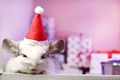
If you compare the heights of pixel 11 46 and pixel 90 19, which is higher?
pixel 90 19

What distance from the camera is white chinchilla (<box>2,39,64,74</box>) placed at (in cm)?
87

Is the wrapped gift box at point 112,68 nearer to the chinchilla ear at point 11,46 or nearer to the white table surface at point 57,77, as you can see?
the white table surface at point 57,77

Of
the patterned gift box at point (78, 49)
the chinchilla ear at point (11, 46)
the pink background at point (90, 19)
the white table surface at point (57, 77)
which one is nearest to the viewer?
the white table surface at point (57, 77)

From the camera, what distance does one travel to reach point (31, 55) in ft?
2.89

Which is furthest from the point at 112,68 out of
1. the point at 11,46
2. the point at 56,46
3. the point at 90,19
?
the point at 90,19

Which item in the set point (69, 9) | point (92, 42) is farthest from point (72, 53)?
point (69, 9)

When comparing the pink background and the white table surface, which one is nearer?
the white table surface

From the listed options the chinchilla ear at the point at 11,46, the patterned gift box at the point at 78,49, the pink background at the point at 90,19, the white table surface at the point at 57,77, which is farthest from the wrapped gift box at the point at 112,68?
the pink background at the point at 90,19

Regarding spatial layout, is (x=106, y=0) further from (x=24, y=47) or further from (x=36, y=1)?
(x=24, y=47)

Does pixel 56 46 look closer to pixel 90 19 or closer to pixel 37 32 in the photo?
pixel 37 32

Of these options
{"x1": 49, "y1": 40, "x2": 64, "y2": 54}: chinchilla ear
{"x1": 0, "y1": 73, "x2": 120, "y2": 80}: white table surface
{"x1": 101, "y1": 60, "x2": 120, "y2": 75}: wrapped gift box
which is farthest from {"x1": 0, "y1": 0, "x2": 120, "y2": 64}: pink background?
{"x1": 0, "y1": 73, "x2": 120, "y2": 80}: white table surface

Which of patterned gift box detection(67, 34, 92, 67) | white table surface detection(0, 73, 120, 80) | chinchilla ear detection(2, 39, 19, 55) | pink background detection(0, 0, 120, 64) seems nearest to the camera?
white table surface detection(0, 73, 120, 80)

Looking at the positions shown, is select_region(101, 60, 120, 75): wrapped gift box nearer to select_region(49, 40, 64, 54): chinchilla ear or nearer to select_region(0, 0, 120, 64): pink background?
select_region(49, 40, 64, 54): chinchilla ear

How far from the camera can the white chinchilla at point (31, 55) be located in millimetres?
871
